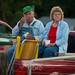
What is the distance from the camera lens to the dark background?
22.0 metres

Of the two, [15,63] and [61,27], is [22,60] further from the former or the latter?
[61,27]

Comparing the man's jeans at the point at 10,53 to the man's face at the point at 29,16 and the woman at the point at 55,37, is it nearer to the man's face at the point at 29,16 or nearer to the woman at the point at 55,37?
the woman at the point at 55,37

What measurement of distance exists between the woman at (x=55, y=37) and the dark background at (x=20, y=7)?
12989 mm

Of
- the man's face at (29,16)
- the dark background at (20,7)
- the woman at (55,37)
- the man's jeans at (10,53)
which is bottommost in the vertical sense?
the man's jeans at (10,53)

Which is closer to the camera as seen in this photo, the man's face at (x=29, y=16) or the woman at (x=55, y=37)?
the woman at (x=55, y=37)

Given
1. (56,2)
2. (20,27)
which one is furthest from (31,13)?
(56,2)

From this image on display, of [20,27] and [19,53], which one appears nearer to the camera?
[19,53]

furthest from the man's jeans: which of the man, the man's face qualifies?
the man's face

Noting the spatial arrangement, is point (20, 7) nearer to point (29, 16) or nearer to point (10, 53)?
point (29, 16)

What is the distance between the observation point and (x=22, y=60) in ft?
20.5

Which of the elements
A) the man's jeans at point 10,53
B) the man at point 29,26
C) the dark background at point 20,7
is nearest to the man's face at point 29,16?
the man at point 29,26

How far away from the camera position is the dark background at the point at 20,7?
72.1ft

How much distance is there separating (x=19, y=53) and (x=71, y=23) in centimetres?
1112

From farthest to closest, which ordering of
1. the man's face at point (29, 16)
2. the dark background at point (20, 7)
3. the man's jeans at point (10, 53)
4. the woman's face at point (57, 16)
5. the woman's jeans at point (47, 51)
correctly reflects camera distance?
1. the dark background at point (20, 7)
2. the man's face at point (29, 16)
3. the woman's face at point (57, 16)
4. the woman's jeans at point (47, 51)
5. the man's jeans at point (10, 53)
